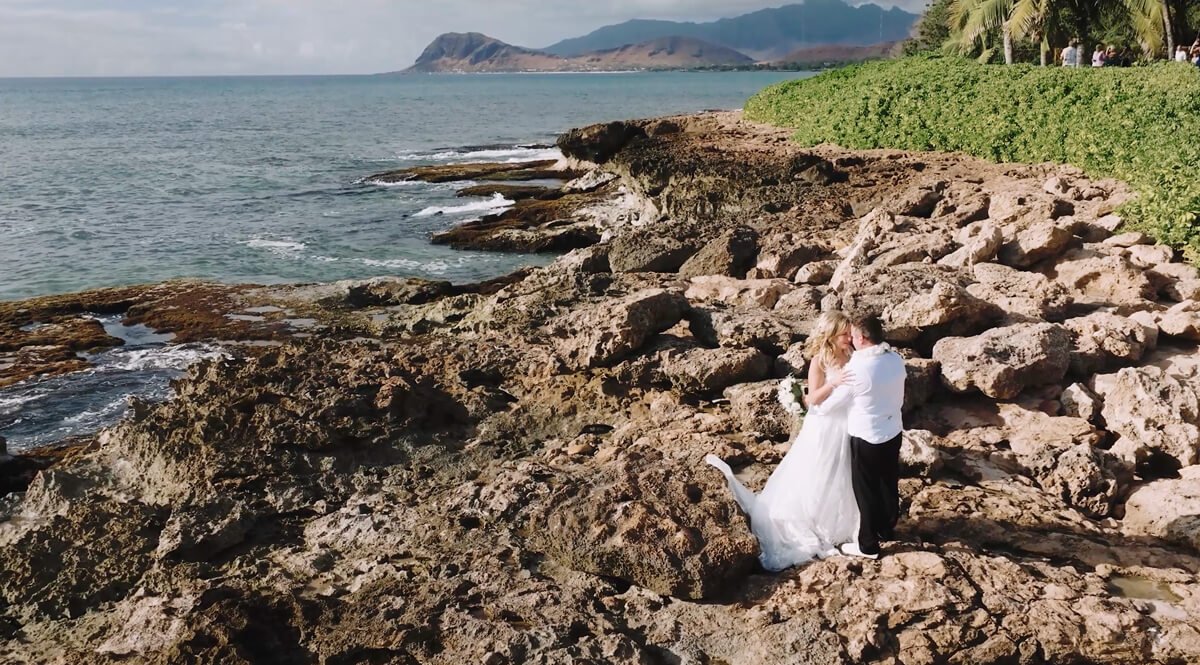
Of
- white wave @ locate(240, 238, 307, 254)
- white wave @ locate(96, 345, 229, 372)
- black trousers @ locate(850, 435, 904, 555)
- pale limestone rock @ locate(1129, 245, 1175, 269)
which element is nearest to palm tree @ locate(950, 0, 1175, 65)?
pale limestone rock @ locate(1129, 245, 1175, 269)

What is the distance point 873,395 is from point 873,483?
2.32ft

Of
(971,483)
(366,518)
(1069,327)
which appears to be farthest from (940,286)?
(366,518)

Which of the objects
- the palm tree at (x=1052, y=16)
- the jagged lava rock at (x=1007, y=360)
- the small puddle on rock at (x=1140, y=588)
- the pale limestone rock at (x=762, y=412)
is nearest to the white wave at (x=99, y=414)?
the pale limestone rock at (x=762, y=412)

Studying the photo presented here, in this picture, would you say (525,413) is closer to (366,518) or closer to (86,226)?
(366,518)

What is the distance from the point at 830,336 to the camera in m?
6.52

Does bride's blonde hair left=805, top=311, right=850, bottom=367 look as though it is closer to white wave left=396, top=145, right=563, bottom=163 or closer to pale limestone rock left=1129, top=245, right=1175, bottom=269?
pale limestone rock left=1129, top=245, right=1175, bottom=269

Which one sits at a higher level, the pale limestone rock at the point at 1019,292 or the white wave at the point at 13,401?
the pale limestone rock at the point at 1019,292

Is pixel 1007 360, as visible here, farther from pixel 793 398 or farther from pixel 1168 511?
pixel 793 398

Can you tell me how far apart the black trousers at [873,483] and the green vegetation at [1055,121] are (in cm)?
813

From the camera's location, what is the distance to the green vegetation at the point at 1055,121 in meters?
13.6

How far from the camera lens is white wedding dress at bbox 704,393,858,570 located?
258 inches

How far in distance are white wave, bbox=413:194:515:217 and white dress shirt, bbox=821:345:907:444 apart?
987 inches

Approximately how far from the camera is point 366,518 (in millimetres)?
7812

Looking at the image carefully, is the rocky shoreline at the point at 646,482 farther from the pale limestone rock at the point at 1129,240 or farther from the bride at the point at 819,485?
the bride at the point at 819,485
